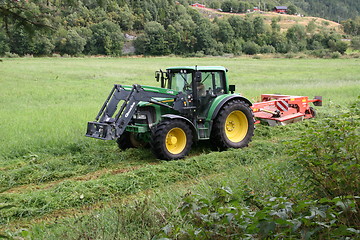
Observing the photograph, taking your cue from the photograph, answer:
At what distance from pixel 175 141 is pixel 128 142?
1.45 m

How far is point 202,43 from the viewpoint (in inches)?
3059

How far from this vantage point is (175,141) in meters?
9.20

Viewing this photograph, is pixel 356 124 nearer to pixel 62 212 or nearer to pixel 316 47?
pixel 62 212

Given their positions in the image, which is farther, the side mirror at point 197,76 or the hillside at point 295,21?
the hillside at point 295,21

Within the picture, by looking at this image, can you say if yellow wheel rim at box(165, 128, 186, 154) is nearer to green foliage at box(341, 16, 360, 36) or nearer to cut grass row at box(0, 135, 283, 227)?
cut grass row at box(0, 135, 283, 227)

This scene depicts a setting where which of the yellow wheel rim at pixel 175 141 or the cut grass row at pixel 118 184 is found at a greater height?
the yellow wheel rim at pixel 175 141

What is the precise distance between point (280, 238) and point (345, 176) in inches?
47.2

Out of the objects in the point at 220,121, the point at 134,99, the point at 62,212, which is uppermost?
the point at 134,99

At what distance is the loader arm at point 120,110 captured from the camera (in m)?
8.61

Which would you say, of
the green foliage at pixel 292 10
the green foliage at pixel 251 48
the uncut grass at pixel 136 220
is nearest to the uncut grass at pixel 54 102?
the uncut grass at pixel 136 220

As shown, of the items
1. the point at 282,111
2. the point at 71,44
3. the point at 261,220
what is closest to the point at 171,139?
the point at 282,111

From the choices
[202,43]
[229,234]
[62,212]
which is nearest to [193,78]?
[62,212]

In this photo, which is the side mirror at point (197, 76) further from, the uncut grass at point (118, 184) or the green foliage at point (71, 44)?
the green foliage at point (71, 44)

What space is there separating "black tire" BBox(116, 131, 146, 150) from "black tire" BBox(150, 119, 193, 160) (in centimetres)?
118
